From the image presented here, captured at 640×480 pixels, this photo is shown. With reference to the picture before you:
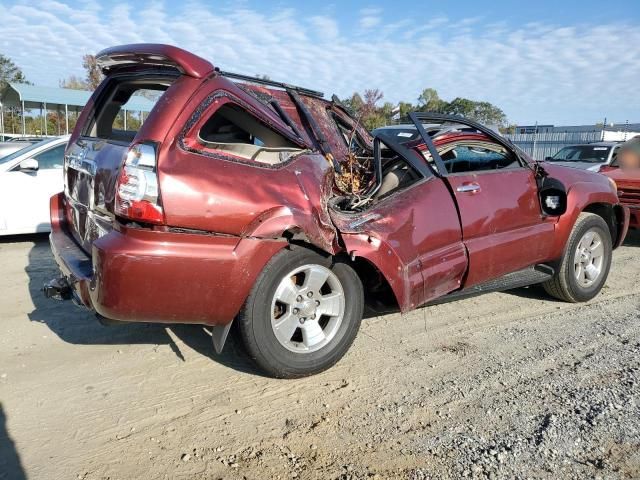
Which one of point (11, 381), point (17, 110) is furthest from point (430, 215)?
point (17, 110)

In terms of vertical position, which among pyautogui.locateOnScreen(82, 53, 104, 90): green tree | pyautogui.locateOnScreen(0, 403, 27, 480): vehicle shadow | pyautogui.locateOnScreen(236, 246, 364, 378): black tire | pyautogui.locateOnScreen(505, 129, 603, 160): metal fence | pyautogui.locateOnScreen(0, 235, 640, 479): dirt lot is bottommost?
pyautogui.locateOnScreen(0, 403, 27, 480): vehicle shadow

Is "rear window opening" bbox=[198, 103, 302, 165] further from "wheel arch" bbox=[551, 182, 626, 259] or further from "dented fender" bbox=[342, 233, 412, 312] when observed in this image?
"wheel arch" bbox=[551, 182, 626, 259]

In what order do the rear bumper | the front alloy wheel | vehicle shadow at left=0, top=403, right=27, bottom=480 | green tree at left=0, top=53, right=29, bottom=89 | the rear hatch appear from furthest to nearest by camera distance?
green tree at left=0, top=53, right=29, bottom=89 → the front alloy wheel → the rear hatch → the rear bumper → vehicle shadow at left=0, top=403, right=27, bottom=480

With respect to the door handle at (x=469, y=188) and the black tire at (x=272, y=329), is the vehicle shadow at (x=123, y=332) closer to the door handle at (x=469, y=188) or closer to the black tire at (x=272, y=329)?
the black tire at (x=272, y=329)

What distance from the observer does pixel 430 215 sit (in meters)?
3.99

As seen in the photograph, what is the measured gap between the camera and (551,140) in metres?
23.3

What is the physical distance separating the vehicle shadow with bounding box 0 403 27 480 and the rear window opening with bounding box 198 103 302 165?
6.44 ft

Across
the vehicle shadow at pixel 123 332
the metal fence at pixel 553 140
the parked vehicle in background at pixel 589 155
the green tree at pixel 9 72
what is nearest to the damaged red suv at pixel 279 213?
the vehicle shadow at pixel 123 332

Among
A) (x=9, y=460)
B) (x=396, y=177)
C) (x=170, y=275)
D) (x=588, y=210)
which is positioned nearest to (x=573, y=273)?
(x=588, y=210)

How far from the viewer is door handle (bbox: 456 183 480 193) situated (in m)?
4.23

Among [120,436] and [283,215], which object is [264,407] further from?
[283,215]

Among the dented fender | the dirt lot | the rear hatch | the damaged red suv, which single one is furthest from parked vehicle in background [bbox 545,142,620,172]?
the rear hatch

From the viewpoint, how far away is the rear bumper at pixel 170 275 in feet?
9.56

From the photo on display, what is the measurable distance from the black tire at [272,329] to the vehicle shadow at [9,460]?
129 cm
